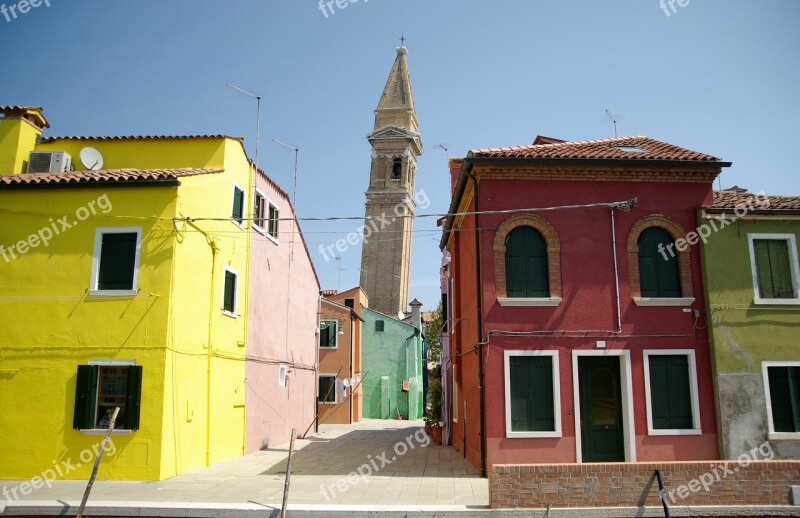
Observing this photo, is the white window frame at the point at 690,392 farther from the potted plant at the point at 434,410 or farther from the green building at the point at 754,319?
the potted plant at the point at 434,410

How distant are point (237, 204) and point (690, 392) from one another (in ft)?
42.0

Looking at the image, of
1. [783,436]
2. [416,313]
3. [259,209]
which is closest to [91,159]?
[259,209]

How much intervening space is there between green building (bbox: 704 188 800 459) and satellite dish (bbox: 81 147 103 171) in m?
15.5

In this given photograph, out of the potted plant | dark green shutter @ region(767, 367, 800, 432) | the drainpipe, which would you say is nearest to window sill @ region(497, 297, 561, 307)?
the drainpipe

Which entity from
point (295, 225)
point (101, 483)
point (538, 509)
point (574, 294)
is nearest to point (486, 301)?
point (574, 294)

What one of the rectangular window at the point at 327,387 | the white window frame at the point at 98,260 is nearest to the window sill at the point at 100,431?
the white window frame at the point at 98,260

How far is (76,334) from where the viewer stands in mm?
15117

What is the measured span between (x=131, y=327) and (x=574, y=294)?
981 centimetres

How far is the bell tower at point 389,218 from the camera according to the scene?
6206 cm

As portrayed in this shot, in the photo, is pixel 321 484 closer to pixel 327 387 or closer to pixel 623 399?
pixel 623 399

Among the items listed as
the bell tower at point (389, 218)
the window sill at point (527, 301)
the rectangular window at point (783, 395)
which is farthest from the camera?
the bell tower at point (389, 218)

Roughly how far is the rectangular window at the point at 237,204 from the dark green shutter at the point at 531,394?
914cm

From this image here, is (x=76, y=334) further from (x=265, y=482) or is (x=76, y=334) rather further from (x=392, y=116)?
(x=392, y=116)

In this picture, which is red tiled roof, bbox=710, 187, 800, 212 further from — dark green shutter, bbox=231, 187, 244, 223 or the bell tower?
the bell tower
